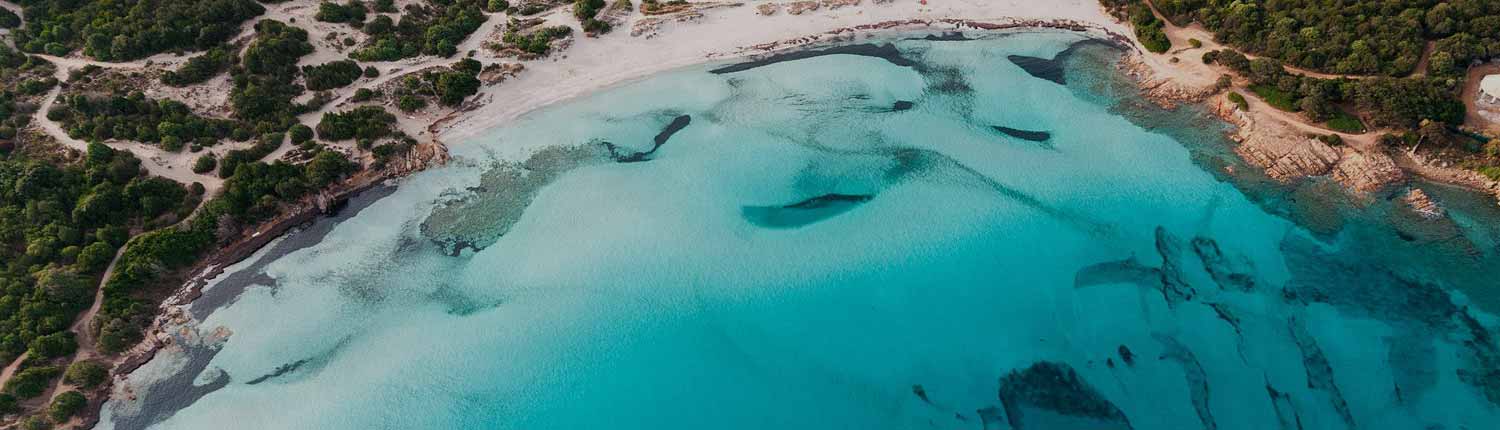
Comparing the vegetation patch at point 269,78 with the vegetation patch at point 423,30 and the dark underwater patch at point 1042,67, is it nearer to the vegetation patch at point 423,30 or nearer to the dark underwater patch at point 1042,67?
the vegetation patch at point 423,30

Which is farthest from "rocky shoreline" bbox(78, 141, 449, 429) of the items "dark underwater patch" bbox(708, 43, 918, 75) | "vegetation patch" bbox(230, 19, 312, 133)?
"dark underwater patch" bbox(708, 43, 918, 75)

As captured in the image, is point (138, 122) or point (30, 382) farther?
point (138, 122)

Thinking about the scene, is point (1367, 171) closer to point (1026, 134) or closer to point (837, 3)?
point (1026, 134)

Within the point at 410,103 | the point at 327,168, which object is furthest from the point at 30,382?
the point at 410,103

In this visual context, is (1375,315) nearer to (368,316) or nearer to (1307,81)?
(1307,81)

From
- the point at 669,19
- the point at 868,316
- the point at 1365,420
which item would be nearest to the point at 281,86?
the point at 669,19
